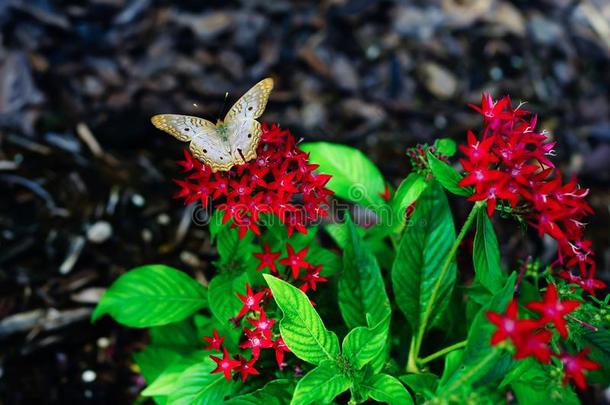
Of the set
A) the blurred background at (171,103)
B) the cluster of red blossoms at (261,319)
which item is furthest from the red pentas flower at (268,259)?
the blurred background at (171,103)

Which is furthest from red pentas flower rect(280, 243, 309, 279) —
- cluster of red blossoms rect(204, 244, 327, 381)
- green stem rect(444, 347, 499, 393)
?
green stem rect(444, 347, 499, 393)

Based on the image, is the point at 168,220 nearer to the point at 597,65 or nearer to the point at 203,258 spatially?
the point at 203,258

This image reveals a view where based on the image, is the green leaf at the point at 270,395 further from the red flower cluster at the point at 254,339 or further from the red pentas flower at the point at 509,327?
the red pentas flower at the point at 509,327

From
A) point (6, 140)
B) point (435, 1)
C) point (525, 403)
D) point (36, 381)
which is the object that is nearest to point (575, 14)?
point (435, 1)

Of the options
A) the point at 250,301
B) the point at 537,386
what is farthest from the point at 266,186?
the point at 537,386

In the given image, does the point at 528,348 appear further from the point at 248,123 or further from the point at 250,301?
the point at 248,123
